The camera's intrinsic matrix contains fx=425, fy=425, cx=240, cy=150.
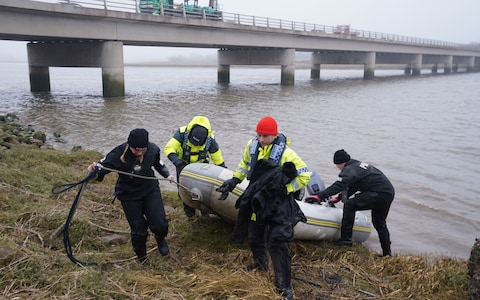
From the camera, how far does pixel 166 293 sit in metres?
3.38

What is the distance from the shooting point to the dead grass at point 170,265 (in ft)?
11.1

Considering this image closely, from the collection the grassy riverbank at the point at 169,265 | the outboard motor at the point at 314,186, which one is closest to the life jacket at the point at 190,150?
the grassy riverbank at the point at 169,265

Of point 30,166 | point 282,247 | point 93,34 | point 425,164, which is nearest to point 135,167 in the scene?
point 282,247

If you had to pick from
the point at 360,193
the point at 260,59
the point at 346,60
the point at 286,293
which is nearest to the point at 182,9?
the point at 260,59

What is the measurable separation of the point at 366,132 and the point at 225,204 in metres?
11.3

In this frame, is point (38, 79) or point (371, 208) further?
point (38, 79)

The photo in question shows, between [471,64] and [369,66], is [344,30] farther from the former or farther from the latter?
[471,64]

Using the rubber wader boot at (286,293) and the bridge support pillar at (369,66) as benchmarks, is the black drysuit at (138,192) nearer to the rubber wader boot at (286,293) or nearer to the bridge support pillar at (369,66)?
the rubber wader boot at (286,293)

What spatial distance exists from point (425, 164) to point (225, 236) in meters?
7.34

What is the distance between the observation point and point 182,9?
29453 mm

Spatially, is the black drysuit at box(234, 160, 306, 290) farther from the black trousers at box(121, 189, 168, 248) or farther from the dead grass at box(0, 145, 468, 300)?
the black trousers at box(121, 189, 168, 248)

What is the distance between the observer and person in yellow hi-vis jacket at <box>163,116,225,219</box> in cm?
545

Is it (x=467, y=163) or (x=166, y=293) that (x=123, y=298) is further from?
(x=467, y=163)

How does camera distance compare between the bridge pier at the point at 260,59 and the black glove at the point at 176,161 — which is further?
the bridge pier at the point at 260,59
